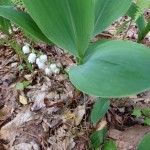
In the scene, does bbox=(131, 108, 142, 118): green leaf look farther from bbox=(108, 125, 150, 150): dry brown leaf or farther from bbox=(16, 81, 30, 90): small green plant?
bbox=(16, 81, 30, 90): small green plant

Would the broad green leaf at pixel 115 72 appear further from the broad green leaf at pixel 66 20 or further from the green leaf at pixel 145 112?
the green leaf at pixel 145 112

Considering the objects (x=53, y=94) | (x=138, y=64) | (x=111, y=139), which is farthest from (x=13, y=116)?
(x=138, y=64)

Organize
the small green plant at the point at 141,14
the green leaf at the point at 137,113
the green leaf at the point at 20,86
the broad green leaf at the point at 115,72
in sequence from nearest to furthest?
the broad green leaf at the point at 115,72 → the small green plant at the point at 141,14 → the green leaf at the point at 137,113 → the green leaf at the point at 20,86

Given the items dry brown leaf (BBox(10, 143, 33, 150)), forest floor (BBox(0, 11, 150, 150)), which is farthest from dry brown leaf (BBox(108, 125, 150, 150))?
dry brown leaf (BBox(10, 143, 33, 150))

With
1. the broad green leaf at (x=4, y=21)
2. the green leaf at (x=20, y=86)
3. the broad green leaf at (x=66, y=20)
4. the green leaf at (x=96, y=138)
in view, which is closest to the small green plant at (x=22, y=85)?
the green leaf at (x=20, y=86)

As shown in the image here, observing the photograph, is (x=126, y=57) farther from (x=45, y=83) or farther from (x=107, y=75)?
(x=45, y=83)

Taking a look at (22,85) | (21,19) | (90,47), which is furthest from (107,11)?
(22,85)

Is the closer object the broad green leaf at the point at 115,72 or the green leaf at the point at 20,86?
the broad green leaf at the point at 115,72
